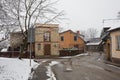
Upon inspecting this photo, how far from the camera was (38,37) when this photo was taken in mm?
56062

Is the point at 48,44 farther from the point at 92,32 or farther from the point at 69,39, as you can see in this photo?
the point at 92,32

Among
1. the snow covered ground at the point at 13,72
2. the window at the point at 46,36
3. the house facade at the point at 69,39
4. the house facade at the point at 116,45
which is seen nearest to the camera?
the snow covered ground at the point at 13,72

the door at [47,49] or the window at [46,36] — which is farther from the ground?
the window at [46,36]

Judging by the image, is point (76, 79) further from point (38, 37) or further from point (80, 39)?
point (80, 39)

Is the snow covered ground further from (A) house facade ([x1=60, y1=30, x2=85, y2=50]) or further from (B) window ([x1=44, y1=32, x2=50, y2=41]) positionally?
(A) house facade ([x1=60, y1=30, x2=85, y2=50])

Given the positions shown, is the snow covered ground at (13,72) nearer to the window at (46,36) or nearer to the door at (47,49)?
the door at (47,49)

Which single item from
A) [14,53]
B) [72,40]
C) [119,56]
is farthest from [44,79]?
[72,40]

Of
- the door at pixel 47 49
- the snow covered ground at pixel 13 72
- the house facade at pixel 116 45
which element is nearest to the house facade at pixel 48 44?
the door at pixel 47 49

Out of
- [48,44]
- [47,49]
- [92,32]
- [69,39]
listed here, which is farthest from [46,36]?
[92,32]

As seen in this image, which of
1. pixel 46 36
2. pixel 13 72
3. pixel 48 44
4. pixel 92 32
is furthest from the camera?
pixel 92 32

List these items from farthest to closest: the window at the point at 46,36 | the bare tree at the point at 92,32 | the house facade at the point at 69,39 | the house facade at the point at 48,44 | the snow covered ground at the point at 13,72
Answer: the bare tree at the point at 92,32 < the house facade at the point at 69,39 < the window at the point at 46,36 < the house facade at the point at 48,44 < the snow covered ground at the point at 13,72

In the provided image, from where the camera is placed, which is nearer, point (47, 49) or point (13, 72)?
point (13, 72)

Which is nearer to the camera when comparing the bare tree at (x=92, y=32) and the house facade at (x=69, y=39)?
the house facade at (x=69, y=39)

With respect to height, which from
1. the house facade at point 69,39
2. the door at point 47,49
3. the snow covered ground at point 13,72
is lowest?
the snow covered ground at point 13,72
